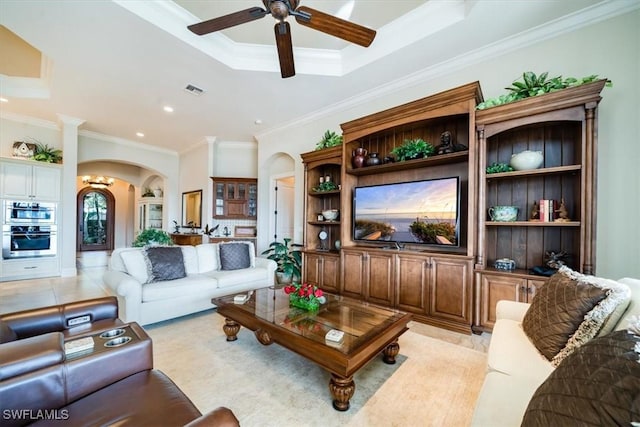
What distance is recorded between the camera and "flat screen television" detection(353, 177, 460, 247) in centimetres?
303

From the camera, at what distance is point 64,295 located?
4.05 meters

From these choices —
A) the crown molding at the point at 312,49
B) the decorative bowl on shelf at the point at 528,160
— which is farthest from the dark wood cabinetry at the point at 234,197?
the decorative bowl on shelf at the point at 528,160

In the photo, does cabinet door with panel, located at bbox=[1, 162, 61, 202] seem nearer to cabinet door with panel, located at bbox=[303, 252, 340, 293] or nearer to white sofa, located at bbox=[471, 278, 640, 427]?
cabinet door with panel, located at bbox=[303, 252, 340, 293]

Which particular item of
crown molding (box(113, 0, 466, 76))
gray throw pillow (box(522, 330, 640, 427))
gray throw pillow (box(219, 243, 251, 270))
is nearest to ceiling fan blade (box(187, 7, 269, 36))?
crown molding (box(113, 0, 466, 76))

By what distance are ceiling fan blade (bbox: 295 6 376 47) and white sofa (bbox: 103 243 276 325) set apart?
3.06 m

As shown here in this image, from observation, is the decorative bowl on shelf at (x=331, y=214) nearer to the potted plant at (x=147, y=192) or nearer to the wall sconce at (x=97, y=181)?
the potted plant at (x=147, y=192)

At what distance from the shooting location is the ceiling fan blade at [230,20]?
6.98 feet

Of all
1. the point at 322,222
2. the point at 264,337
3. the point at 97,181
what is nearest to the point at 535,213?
the point at 322,222

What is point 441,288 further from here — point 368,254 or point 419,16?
point 419,16

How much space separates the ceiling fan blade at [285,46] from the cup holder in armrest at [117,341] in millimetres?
2555

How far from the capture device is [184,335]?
2.67 m

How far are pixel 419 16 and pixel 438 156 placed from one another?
5.12 ft

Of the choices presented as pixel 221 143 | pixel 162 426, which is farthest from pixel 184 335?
pixel 221 143

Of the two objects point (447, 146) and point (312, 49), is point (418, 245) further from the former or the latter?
point (312, 49)
